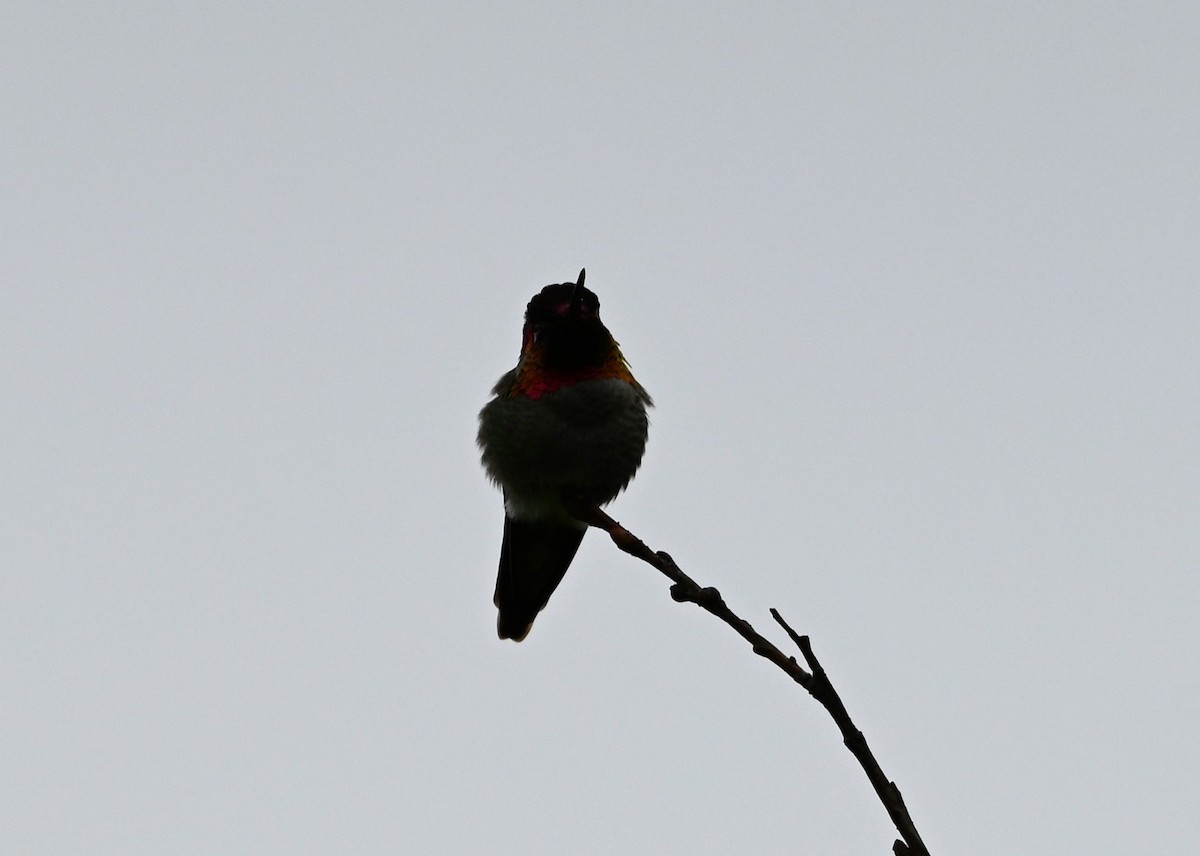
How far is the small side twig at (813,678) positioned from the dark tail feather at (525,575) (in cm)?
259

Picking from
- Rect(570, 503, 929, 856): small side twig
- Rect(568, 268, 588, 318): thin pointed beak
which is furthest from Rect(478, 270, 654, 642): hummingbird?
Rect(570, 503, 929, 856): small side twig

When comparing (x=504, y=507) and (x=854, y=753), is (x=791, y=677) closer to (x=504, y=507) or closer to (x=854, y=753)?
(x=854, y=753)

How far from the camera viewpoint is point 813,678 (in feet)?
5.75

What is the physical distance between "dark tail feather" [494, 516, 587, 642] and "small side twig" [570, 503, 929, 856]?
8.49 feet

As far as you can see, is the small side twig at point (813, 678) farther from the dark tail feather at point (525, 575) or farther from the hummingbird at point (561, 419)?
the dark tail feather at point (525, 575)

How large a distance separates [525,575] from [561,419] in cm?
91

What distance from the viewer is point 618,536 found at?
2.35 m

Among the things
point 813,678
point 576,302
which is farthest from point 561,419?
point 813,678

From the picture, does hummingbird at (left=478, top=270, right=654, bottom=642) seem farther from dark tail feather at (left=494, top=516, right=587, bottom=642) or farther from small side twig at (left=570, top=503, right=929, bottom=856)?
small side twig at (left=570, top=503, right=929, bottom=856)

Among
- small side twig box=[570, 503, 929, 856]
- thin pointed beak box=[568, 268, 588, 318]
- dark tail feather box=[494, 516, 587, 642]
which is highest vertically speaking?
thin pointed beak box=[568, 268, 588, 318]

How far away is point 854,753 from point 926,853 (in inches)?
7.2

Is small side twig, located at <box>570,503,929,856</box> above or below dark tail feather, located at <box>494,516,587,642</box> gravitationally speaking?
below

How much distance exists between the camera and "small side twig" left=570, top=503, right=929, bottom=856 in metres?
1.60

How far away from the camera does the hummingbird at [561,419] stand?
416cm
